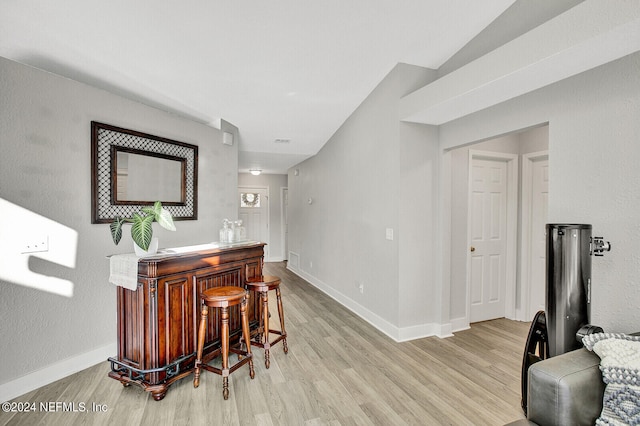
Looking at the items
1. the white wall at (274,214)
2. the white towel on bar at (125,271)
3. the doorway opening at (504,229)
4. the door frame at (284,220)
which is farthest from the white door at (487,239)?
the white wall at (274,214)

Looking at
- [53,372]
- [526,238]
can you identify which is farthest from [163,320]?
[526,238]

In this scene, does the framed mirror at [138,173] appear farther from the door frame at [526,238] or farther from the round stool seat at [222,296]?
the door frame at [526,238]

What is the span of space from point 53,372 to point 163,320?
40.5 inches

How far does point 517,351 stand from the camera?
118 inches

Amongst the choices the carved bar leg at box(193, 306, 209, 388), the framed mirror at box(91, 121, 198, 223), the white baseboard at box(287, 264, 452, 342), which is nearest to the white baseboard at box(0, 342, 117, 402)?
the carved bar leg at box(193, 306, 209, 388)

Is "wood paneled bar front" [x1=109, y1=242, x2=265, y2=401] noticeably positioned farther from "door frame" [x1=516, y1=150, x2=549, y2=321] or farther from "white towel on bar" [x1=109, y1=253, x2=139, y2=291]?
"door frame" [x1=516, y1=150, x2=549, y2=321]

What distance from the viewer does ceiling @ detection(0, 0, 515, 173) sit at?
2227 mm

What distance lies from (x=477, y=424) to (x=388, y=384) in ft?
2.12

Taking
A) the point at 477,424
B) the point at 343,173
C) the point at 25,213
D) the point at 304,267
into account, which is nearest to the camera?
the point at 477,424

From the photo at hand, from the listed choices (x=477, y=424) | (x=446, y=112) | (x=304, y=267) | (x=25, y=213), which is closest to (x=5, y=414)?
(x=25, y=213)

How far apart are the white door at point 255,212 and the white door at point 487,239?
530cm

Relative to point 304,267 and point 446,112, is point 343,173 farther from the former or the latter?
point 304,267

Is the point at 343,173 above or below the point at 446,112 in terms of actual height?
below

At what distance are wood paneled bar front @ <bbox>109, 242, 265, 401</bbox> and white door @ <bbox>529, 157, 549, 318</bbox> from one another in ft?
11.8
